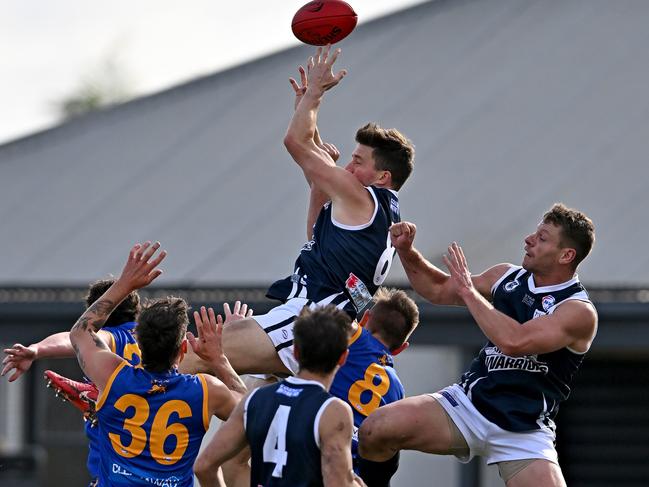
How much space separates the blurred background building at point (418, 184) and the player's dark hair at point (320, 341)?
23.6ft

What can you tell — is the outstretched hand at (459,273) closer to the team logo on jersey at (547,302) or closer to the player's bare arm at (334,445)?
the team logo on jersey at (547,302)

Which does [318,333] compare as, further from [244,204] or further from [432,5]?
[432,5]

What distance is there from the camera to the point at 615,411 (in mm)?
15234

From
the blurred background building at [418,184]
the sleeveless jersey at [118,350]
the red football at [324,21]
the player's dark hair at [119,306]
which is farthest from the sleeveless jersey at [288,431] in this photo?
the blurred background building at [418,184]

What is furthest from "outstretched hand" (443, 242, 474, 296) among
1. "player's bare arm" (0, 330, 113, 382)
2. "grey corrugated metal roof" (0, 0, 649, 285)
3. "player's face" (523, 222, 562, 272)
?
"grey corrugated metal roof" (0, 0, 649, 285)

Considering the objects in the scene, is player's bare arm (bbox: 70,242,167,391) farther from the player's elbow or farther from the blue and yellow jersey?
the player's elbow

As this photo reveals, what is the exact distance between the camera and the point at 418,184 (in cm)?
1585

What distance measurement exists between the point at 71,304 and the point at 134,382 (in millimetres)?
7374

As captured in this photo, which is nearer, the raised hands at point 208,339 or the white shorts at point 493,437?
the raised hands at point 208,339

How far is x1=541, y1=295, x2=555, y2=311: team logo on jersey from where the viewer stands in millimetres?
7777

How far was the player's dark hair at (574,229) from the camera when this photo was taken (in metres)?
7.84

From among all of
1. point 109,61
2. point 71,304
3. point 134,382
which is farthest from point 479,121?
point 109,61

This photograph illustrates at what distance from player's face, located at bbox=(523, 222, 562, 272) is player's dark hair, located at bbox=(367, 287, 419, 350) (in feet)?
2.52

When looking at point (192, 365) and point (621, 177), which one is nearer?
point (192, 365)
